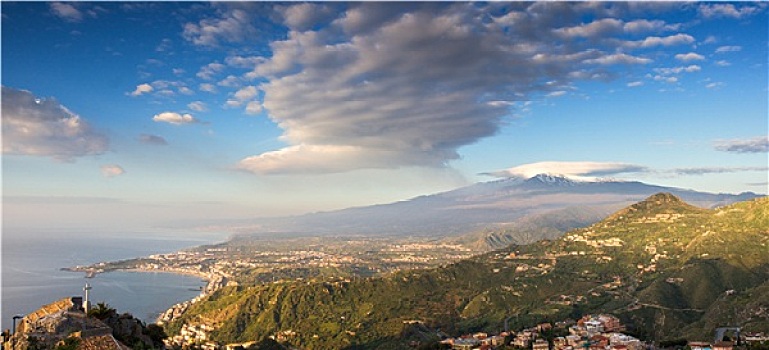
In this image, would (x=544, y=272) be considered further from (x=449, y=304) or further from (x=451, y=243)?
(x=451, y=243)

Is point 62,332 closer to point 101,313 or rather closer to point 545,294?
point 101,313

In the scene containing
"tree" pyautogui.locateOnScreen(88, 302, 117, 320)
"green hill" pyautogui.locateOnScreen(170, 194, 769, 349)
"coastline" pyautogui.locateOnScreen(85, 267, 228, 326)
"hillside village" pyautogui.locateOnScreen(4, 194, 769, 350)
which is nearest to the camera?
"tree" pyautogui.locateOnScreen(88, 302, 117, 320)

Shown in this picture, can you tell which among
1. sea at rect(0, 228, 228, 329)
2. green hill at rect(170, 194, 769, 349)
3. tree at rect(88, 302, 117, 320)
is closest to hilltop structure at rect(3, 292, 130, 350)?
tree at rect(88, 302, 117, 320)

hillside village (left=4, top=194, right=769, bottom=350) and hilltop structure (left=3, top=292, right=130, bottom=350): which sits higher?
hilltop structure (left=3, top=292, right=130, bottom=350)

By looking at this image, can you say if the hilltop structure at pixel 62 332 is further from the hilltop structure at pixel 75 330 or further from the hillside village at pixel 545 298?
the hillside village at pixel 545 298

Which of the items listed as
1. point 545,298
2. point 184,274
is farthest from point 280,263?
point 545,298

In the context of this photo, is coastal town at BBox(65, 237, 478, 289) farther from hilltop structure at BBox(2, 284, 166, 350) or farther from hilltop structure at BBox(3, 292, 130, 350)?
hilltop structure at BBox(3, 292, 130, 350)

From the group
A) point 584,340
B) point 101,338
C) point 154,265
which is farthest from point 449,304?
point 154,265

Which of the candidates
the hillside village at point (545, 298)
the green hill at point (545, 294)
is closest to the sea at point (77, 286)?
the hillside village at point (545, 298)
